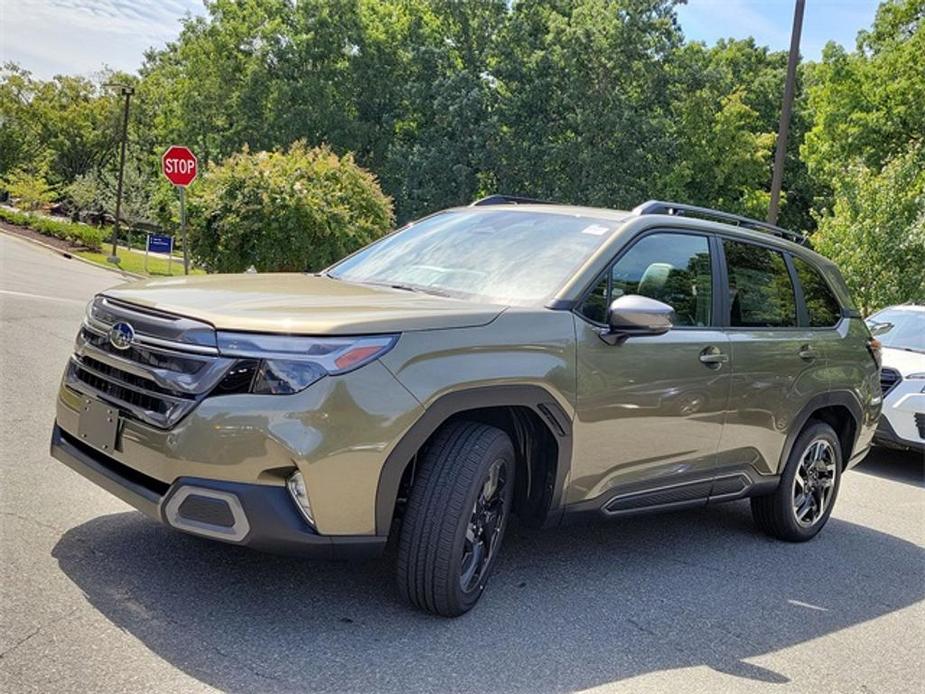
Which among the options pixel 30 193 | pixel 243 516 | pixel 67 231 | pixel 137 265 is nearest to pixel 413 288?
pixel 243 516

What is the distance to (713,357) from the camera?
15.4 ft

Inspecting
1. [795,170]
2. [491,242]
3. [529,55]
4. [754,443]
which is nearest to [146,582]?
[491,242]

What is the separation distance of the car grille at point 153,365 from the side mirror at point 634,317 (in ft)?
5.77

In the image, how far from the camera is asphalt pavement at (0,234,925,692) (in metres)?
3.18

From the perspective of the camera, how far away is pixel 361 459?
10.8 ft

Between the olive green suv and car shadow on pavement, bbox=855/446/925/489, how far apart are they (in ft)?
10.7

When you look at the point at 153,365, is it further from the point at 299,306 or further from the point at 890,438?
the point at 890,438

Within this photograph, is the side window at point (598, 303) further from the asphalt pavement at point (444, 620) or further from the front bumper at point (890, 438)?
the front bumper at point (890, 438)

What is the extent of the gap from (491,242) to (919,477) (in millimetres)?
5956

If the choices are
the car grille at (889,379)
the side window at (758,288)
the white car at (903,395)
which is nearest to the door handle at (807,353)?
the side window at (758,288)

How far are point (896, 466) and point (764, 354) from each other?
4.86 metres

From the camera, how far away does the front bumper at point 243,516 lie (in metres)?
3.20

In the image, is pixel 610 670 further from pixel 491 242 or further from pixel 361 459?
pixel 491 242

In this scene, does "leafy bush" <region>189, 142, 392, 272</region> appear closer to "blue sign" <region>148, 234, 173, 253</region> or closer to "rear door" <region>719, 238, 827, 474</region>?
"blue sign" <region>148, 234, 173, 253</region>
